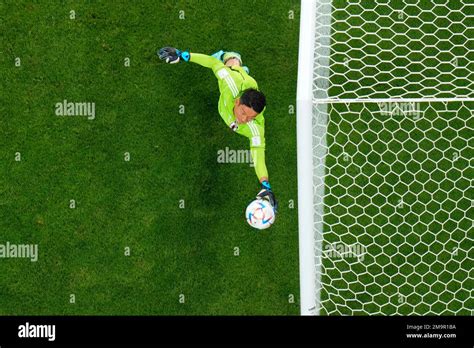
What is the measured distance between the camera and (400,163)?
5.58 m

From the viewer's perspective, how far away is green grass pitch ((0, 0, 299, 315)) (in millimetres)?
5648

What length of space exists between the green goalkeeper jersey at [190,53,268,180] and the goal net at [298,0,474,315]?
85cm

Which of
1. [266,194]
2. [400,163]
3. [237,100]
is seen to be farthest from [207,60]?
[400,163]

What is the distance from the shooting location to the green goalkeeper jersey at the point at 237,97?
16.1ft

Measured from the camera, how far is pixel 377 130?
18.4ft

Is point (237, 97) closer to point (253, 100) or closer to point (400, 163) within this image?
point (253, 100)

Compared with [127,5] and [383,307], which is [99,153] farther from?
[383,307]

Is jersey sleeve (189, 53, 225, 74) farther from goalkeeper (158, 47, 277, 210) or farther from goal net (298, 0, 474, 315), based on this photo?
goal net (298, 0, 474, 315)

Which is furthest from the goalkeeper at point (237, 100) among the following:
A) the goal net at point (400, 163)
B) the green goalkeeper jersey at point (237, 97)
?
the goal net at point (400, 163)

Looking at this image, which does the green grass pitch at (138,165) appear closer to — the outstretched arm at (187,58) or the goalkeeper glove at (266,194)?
the outstretched arm at (187,58)

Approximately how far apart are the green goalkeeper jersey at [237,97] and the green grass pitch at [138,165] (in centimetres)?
60

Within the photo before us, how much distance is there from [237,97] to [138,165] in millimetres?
1366

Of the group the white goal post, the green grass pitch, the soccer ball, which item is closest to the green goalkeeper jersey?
the soccer ball

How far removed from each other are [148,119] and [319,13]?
2.02 meters
